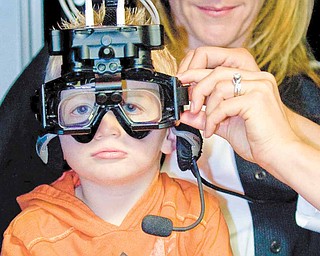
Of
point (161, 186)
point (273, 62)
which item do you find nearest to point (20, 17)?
point (273, 62)

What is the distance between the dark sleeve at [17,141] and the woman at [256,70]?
313mm

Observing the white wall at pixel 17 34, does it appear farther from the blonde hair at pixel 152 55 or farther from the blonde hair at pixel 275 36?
the blonde hair at pixel 152 55

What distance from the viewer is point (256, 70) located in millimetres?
1356

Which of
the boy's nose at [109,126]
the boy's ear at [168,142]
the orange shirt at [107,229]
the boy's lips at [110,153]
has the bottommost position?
the orange shirt at [107,229]

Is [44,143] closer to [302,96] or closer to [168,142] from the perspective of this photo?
[168,142]

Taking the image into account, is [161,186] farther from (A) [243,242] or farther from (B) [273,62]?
(B) [273,62]

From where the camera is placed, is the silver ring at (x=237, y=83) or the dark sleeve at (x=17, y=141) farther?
the dark sleeve at (x=17, y=141)

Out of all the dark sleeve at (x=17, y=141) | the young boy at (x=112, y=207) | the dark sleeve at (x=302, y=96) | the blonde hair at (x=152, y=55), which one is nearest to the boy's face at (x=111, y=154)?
the young boy at (x=112, y=207)

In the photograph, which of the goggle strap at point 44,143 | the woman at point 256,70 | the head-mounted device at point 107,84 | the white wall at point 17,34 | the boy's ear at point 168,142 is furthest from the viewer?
the white wall at point 17,34

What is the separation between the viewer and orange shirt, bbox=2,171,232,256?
4.36ft

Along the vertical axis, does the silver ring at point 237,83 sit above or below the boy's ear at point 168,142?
above

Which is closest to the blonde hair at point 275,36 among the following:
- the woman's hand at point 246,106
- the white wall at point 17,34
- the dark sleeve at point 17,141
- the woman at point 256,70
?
the woman at point 256,70

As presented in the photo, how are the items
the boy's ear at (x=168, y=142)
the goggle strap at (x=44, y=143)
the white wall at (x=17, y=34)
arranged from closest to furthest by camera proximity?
the goggle strap at (x=44, y=143), the boy's ear at (x=168, y=142), the white wall at (x=17, y=34)

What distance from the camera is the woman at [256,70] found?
5.06ft
